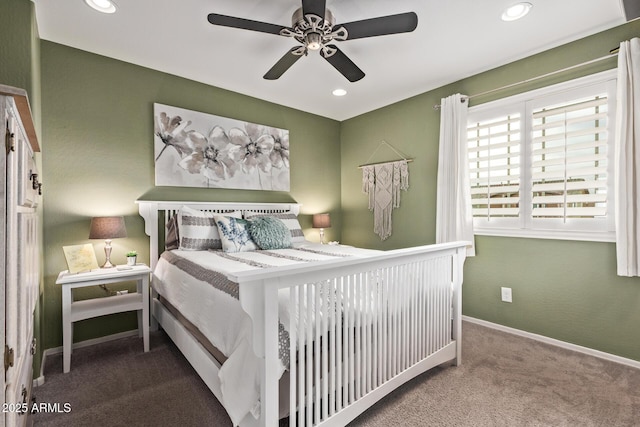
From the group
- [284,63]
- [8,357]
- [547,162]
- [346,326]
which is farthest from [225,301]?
[547,162]

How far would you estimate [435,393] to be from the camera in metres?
1.87

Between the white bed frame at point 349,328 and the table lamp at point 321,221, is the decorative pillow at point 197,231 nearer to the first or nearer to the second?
the white bed frame at point 349,328

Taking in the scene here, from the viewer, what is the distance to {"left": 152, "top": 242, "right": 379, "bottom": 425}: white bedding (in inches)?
51.3

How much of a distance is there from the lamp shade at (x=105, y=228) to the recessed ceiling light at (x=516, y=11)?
11.1 ft

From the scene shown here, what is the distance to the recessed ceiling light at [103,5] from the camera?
2012mm

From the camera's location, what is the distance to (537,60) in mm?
2676

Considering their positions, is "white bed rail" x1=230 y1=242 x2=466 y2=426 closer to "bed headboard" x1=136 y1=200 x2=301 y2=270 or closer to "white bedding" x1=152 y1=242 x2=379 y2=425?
"white bedding" x1=152 y1=242 x2=379 y2=425

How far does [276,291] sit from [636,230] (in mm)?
2628

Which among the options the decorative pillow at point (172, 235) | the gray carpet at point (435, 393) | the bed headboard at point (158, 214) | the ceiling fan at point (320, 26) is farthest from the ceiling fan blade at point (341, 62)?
the gray carpet at point (435, 393)

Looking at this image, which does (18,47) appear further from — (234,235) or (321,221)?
(321,221)

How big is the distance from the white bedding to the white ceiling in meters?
1.78

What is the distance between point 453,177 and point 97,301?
347cm

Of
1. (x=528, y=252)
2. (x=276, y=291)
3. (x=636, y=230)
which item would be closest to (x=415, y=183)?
(x=528, y=252)

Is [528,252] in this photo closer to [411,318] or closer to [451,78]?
[411,318]
